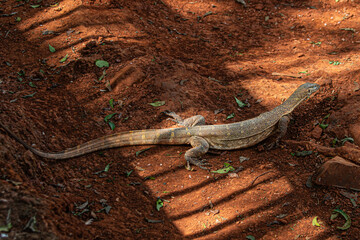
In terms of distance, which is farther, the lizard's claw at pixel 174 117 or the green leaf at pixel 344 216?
the lizard's claw at pixel 174 117

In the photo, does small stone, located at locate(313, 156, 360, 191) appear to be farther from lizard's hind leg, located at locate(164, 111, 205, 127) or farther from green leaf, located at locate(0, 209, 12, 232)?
green leaf, located at locate(0, 209, 12, 232)

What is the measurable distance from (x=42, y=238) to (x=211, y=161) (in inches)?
143

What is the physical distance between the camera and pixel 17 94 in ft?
19.5

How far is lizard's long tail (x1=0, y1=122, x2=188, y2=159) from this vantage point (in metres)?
5.18

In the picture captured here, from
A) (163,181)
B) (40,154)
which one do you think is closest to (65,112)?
(40,154)

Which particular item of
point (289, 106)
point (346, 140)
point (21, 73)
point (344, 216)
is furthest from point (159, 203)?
point (21, 73)

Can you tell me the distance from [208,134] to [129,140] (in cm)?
170

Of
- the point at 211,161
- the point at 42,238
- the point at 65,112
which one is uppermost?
the point at 42,238

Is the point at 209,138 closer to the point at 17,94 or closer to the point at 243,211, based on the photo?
the point at 243,211

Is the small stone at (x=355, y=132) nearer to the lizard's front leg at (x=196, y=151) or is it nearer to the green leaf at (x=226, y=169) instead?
the green leaf at (x=226, y=169)

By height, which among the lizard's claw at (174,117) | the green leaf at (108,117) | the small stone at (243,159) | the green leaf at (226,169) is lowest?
the small stone at (243,159)

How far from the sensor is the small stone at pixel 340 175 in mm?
4617

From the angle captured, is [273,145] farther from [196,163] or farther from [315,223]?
[315,223]

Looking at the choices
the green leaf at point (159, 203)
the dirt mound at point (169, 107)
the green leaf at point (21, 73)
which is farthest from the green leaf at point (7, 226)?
the green leaf at point (21, 73)
